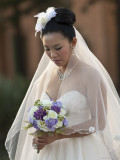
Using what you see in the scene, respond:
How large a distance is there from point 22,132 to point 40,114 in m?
0.83

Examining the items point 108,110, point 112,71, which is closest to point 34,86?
point 108,110

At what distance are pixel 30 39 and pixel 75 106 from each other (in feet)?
55.1

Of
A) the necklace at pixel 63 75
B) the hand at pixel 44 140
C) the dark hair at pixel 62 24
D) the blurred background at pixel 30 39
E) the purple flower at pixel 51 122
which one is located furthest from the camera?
the blurred background at pixel 30 39

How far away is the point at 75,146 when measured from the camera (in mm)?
4762

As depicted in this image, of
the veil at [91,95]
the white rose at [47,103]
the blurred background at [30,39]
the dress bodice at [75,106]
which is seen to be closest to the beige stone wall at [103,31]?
the blurred background at [30,39]

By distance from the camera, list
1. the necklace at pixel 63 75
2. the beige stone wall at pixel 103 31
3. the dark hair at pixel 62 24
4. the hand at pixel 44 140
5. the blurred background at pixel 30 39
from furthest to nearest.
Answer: the beige stone wall at pixel 103 31
the blurred background at pixel 30 39
the necklace at pixel 63 75
the dark hair at pixel 62 24
the hand at pixel 44 140

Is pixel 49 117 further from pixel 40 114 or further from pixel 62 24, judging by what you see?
pixel 62 24

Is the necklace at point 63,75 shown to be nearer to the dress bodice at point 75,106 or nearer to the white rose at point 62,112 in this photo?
the dress bodice at point 75,106

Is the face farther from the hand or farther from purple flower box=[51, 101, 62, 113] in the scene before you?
the hand

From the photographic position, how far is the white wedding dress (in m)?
4.68

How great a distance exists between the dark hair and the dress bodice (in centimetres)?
51

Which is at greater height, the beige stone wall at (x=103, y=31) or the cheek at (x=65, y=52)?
the cheek at (x=65, y=52)

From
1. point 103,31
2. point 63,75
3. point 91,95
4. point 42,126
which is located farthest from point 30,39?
point 42,126

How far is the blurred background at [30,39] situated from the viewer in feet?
36.2
